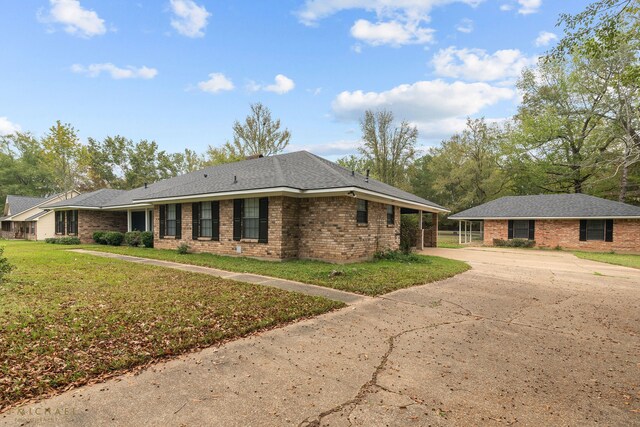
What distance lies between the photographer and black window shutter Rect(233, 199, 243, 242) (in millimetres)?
12609

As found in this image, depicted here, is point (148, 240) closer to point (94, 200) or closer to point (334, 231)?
point (94, 200)

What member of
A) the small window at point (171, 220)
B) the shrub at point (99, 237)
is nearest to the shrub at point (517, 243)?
the small window at point (171, 220)

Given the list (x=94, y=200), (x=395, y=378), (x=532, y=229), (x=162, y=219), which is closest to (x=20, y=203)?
(x=94, y=200)

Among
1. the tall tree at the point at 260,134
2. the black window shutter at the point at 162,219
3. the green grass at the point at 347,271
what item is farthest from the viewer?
the tall tree at the point at 260,134

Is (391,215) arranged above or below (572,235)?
above

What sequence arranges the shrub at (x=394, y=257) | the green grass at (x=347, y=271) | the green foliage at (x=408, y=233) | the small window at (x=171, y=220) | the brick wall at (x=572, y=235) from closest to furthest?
the green grass at (x=347, y=271) → the shrub at (x=394, y=257) → the small window at (x=171, y=220) → the green foliage at (x=408, y=233) → the brick wall at (x=572, y=235)

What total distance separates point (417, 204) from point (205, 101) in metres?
13.2

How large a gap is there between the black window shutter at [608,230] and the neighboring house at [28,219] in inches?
1582

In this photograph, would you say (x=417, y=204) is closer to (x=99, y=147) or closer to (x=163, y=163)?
(x=163, y=163)

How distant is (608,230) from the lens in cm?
2038

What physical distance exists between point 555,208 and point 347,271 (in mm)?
20461

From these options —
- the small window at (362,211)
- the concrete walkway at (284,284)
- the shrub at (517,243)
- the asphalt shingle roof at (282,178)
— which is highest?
the asphalt shingle roof at (282,178)

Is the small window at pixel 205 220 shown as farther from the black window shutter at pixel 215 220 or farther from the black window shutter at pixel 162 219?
the black window shutter at pixel 162 219

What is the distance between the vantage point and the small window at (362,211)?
1193 cm
